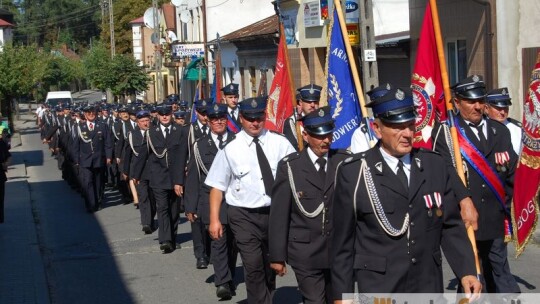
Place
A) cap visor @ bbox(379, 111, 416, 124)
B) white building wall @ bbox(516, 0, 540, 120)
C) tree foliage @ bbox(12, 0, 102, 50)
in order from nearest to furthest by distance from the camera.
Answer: cap visor @ bbox(379, 111, 416, 124), white building wall @ bbox(516, 0, 540, 120), tree foliage @ bbox(12, 0, 102, 50)

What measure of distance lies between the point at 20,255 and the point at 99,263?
4.59 ft

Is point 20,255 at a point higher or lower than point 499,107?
lower

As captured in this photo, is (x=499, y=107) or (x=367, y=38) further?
(x=367, y=38)

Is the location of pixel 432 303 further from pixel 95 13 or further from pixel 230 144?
pixel 95 13

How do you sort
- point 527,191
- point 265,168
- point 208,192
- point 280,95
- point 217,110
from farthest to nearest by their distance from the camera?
1. point 280,95
2. point 208,192
3. point 217,110
4. point 265,168
5. point 527,191

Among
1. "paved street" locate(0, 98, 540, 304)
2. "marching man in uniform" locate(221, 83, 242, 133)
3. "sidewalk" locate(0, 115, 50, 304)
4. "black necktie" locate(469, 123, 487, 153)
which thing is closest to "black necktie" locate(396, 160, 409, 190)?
"black necktie" locate(469, 123, 487, 153)

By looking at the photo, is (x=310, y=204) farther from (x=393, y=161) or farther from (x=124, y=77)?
(x=124, y=77)

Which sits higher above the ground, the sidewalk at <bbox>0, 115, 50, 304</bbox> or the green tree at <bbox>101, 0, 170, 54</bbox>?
the green tree at <bbox>101, 0, 170, 54</bbox>

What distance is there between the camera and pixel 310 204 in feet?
24.5

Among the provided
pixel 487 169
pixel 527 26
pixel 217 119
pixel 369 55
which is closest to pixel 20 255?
pixel 217 119

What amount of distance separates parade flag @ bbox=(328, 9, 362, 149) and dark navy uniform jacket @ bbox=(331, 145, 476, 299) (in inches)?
147

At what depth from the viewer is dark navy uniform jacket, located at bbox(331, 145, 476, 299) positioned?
5516mm

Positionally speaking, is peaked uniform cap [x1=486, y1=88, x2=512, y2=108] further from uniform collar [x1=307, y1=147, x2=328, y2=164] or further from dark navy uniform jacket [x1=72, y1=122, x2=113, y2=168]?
dark navy uniform jacket [x1=72, y1=122, x2=113, y2=168]

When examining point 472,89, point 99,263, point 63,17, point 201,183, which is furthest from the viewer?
point 63,17
